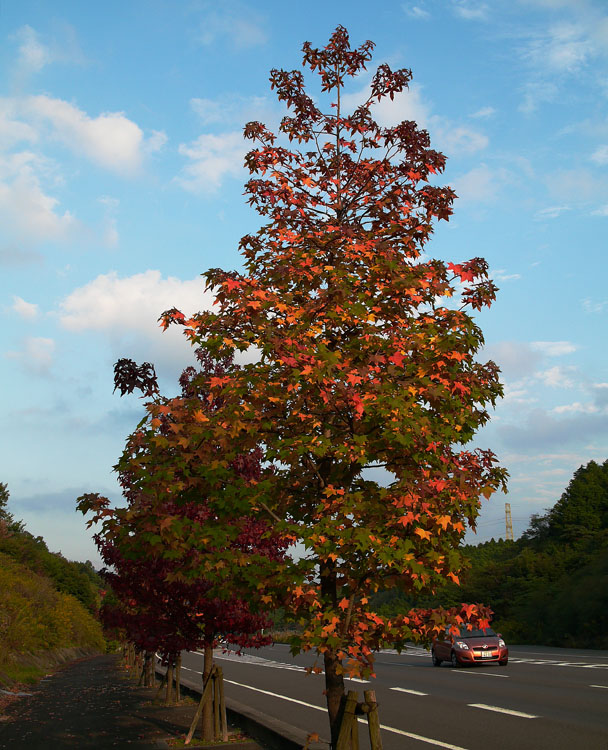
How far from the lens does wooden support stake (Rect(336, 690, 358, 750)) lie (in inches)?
215

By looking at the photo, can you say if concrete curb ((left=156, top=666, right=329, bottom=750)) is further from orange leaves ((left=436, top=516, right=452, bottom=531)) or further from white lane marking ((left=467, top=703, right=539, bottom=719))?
white lane marking ((left=467, top=703, right=539, bottom=719))

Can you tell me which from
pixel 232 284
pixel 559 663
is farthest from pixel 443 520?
pixel 559 663

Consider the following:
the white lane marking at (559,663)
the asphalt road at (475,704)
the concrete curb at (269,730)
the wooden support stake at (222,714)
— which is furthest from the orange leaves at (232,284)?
the white lane marking at (559,663)

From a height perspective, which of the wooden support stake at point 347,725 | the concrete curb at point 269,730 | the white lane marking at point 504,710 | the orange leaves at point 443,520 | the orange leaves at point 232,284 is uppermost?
the orange leaves at point 232,284

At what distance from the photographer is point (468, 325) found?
5.93 meters

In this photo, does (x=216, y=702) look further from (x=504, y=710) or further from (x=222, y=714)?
(x=504, y=710)

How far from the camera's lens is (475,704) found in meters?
13.3

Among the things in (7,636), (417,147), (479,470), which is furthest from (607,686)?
(7,636)

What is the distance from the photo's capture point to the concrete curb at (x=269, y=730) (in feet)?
27.7

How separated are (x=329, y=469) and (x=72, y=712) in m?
12.4

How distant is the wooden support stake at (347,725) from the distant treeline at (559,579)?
78.6 ft

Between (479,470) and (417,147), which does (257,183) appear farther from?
(479,470)

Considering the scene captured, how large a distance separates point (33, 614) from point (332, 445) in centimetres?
3711

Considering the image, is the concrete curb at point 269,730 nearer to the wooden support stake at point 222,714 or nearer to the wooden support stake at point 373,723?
the wooden support stake at point 222,714
